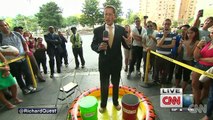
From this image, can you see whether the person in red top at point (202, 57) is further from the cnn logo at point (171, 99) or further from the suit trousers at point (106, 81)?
the suit trousers at point (106, 81)

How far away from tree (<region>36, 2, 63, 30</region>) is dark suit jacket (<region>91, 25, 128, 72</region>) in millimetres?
27668

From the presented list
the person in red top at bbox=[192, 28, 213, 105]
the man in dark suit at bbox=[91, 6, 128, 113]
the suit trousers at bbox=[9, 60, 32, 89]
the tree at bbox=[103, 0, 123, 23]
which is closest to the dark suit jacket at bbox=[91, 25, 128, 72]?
the man in dark suit at bbox=[91, 6, 128, 113]

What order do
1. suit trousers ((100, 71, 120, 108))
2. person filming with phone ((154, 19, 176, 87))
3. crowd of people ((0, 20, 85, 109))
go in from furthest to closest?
person filming with phone ((154, 19, 176, 87))
crowd of people ((0, 20, 85, 109))
suit trousers ((100, 71, 120, 108))

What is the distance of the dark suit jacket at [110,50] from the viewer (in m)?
1.91

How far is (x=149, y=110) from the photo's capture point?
2209 millimetres

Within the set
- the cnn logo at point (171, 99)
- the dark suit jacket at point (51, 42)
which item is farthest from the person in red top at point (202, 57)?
the dark suit jacket at point (51, 42)

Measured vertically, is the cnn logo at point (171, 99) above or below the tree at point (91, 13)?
below

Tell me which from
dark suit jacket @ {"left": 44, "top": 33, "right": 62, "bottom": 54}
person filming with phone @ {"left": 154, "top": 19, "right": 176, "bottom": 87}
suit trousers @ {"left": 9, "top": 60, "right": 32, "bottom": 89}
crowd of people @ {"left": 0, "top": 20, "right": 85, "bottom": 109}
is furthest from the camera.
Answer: dark suit jacket @ {"left": 44, "top": 33, "right": 62, "bottom": 54}

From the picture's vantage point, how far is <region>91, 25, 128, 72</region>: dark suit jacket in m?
1.91

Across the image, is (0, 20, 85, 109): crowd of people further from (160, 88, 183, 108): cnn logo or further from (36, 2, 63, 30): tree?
(36, 2, 63, 30): tree

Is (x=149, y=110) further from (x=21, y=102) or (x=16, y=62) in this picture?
(x=16, y=62)

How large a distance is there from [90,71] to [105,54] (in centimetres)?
295

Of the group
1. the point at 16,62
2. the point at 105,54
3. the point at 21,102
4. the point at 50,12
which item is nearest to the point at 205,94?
the point at 105,54

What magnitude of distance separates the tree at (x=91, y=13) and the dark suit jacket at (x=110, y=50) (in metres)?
28.0
